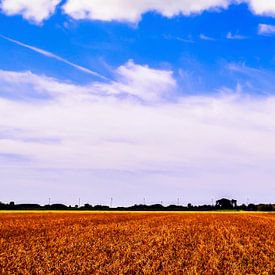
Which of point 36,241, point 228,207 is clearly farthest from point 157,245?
point 228,207

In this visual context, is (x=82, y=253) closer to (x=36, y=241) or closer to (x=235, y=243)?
(x=36, y=241)

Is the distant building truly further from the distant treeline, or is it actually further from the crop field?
the crop field

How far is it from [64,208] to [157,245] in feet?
413

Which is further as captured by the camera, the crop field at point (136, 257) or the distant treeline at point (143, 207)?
the distant treeline at point (143, 207)

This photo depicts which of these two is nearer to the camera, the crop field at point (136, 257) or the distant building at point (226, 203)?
the crop field at point (136, 257)

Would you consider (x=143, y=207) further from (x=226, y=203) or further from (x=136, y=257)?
(x=136, y=257)

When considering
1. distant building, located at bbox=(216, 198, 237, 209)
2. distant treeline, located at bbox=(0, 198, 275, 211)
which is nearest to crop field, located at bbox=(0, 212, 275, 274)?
distant treeline, located at bbox=(0, 198, 275, 211)

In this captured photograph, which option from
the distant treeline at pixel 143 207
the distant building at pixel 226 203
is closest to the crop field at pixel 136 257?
the distant treeline at pixel 143 207

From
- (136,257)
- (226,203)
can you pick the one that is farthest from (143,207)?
(136,257)

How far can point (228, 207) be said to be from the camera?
162625 millimetres

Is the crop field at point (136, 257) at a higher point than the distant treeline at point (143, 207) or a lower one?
lower

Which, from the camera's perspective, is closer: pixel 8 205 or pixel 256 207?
pixel 8 205

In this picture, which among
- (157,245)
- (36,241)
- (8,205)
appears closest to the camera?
(157,245)

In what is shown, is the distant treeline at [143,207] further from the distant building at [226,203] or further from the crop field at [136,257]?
the crop field at [136,257]
